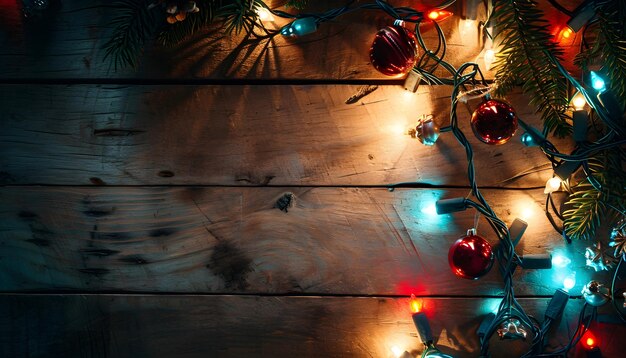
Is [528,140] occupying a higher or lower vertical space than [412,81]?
lower

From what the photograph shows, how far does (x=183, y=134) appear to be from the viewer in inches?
37.6

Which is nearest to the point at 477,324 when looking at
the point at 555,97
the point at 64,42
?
the point at 555,97

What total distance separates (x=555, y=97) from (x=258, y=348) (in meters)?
0.77

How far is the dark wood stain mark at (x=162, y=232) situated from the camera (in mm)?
970

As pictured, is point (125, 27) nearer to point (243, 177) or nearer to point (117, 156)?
point (117, 156)

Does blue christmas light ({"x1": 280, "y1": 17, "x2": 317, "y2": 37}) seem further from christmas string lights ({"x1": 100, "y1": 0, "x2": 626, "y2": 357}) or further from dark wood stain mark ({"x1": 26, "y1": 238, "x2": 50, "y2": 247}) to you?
dark wood stain mark ({"x1": 26, "y1": 238, "x2": 50, "y2": 247})

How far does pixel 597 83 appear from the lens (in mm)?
866

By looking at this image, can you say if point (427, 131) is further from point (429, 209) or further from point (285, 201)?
point (285, 201)

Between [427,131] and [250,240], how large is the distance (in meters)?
0.42

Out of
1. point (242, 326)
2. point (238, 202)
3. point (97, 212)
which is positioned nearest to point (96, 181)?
point (97, 212)

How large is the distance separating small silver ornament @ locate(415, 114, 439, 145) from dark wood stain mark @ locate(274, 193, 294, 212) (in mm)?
286

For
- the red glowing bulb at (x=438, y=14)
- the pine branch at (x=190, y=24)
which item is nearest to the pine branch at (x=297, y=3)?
the pine branch at (x=190, y=24)

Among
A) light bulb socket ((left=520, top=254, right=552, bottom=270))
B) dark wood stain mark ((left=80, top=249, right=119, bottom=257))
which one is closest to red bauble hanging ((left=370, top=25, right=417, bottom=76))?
light bulb socket ((left=520, top=254, right=552, bottom=270))

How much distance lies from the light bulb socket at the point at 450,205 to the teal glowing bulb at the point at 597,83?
32 centimetres
